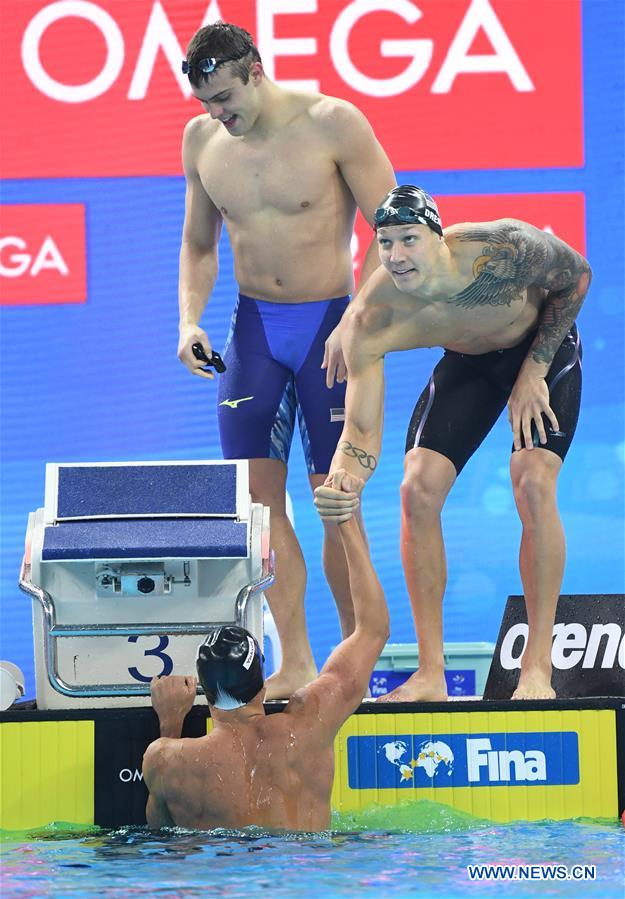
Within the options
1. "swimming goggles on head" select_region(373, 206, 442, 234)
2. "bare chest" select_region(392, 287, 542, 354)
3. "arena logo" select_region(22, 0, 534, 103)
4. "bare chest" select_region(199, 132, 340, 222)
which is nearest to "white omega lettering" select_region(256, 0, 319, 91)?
"arena logo" select_region(22, 0, 534, 103)

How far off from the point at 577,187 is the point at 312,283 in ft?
7.51

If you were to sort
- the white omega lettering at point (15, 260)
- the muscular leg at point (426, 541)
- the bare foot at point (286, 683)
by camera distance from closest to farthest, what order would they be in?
the muscular leg at point (426, 541), the bare foot at point (286, 683), the white omega lettering at point (15, 260)

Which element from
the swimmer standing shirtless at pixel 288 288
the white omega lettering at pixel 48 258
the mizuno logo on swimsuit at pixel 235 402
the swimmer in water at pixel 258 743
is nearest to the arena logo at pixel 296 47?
the white omega lettering at pixel 48 258

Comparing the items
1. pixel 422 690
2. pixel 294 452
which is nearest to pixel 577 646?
pixel 422 690

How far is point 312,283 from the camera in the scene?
13.7ft

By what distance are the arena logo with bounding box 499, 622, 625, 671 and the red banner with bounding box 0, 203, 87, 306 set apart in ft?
9.13

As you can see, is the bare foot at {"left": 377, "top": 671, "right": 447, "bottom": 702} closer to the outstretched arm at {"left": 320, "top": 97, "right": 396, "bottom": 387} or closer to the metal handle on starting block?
the metal handle on starting block

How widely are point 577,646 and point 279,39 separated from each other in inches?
126

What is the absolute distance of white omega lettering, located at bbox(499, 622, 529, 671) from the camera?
13.3 ft

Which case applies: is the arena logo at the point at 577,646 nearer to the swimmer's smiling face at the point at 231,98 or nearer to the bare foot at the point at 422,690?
the bare foot at the point at 422,690

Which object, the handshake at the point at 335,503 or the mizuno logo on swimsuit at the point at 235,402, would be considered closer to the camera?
the handshake at the point at 335,503

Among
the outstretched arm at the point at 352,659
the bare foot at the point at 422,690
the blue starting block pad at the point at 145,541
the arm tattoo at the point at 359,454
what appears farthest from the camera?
the bare foot at the point at 422,690

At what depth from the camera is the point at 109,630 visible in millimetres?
3682

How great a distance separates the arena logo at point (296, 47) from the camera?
6.04 meters
